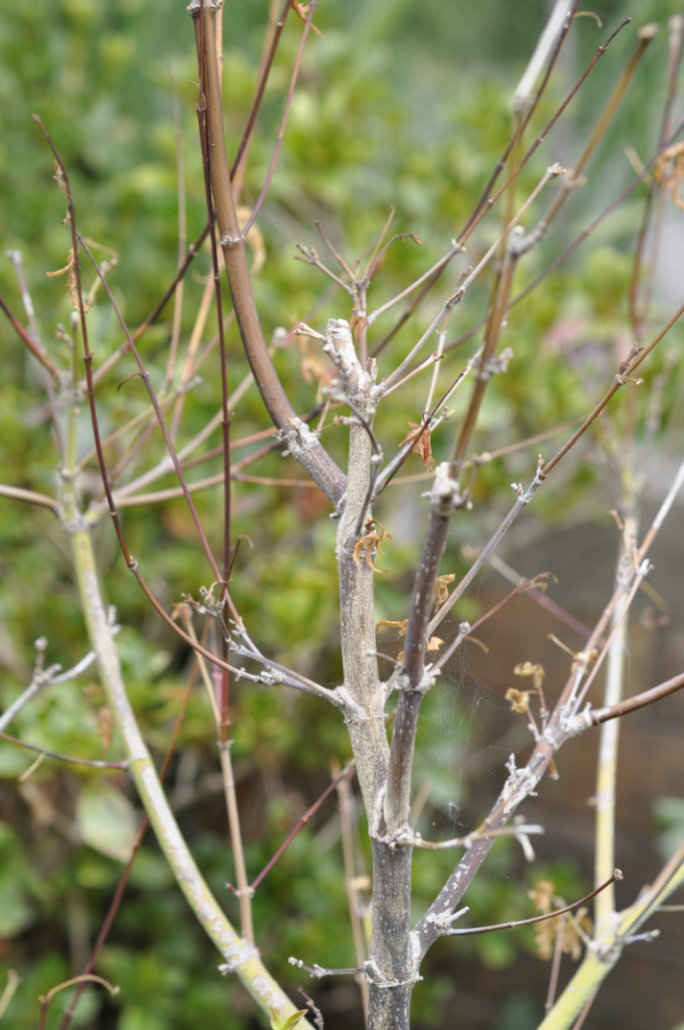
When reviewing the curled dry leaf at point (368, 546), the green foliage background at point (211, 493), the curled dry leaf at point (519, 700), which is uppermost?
the green foliage background at point (211, 493)

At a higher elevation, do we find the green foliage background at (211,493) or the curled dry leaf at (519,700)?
the green foliage background at (211,493)

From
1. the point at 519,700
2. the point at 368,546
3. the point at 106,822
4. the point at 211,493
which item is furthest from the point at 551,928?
the point at 211,493

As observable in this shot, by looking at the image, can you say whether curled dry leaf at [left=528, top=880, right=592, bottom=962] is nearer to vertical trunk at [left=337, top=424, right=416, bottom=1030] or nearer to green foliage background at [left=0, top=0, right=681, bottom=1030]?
vertical trunk at [left=337, top=424, right=416, bottom=1030]

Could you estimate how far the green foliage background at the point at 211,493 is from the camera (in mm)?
1028

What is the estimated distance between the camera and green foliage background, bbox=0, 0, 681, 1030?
1.03 m

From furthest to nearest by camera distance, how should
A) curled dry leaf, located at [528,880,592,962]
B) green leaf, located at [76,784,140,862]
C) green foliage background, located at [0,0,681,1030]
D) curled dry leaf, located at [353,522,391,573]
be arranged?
green foliage background, located at [0,0,681,1030] → green leaf, located at [76,784,140,862] → curled dry leaf, located at [528,880,592,962] → curled dry leaf, located at [353,522,391,573]

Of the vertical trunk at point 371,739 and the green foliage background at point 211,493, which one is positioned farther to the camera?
the green foliage background at point 211,493

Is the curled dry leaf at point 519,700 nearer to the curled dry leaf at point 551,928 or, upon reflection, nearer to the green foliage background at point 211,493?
the curled dry leaf at point 551,928

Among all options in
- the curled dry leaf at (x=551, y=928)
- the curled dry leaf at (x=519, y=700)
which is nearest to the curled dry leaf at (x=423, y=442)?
the curled dry leaf at (x=519, y=700)

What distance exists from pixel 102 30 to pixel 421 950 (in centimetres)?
174

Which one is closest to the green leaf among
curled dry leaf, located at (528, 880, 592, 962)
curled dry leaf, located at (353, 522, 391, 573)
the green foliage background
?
the green foliage background

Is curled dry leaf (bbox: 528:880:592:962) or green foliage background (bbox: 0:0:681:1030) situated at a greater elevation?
green foliage background (bbox: 0:0:681:1030)

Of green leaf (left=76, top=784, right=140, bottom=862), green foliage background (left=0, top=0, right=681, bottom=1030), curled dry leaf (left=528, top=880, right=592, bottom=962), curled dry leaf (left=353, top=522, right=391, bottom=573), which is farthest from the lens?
green foliage background (left=0, top=0, right=681, bottom=1030)

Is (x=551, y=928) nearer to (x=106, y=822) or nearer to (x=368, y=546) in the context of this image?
(x=368, y=546)
